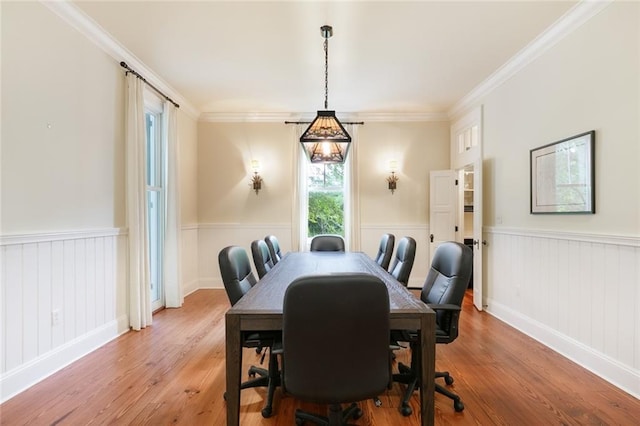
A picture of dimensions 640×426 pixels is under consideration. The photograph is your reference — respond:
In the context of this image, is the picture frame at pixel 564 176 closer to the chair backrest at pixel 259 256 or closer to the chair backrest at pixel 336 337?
the chair backrest at pixel 336 337

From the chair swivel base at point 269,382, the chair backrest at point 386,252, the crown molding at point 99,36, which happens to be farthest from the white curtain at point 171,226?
the chair backrest at point 386,252

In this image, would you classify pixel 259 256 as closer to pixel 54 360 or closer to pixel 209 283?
pixel 54 360

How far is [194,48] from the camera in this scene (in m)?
3.32

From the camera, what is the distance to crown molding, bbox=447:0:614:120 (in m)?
2.59

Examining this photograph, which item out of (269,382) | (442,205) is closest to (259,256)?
(269,382)

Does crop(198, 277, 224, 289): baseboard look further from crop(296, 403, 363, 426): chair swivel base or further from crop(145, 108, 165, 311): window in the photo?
crop(296, 403, 363, 426): chair swivel base

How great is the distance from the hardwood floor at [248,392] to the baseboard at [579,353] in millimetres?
72

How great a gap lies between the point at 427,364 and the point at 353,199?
3.92 m

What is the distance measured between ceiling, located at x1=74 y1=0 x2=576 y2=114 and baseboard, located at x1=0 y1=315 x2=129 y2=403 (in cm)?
272

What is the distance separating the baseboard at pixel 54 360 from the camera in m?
2.19

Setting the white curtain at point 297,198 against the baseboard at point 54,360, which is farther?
the white curtain at point 297,198

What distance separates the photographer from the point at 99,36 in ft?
9.86

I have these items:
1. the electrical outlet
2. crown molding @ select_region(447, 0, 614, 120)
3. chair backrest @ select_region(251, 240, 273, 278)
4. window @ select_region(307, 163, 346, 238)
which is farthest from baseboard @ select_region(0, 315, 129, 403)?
crown molding @ select_region(447, 0, 614, 120)

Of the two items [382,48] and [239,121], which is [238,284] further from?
[239,121]
